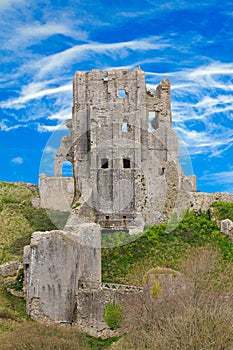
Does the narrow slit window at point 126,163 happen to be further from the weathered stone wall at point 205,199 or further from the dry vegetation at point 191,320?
the dry vegetation at point 191,320

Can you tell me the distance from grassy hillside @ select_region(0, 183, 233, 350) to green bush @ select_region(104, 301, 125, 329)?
0.92 metres

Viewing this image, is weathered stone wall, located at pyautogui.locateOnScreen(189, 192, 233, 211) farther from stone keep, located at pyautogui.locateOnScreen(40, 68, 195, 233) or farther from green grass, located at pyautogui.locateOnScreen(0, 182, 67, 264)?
green grass, located at pyautogui.locateOnScreen(0, 182, 67, 264)

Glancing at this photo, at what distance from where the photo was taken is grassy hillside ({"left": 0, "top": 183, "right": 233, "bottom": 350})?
110 feet

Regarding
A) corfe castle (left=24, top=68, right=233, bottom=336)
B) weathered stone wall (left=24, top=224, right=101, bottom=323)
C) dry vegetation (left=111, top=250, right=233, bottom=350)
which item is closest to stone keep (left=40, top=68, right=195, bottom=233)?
corfe castle (left=24, top=68, right=233, bottom=336)

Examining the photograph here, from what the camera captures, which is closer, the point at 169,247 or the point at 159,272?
the point at 159,272

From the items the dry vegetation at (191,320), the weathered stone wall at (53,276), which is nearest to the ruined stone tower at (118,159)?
the weathered stone wall at (53,276)

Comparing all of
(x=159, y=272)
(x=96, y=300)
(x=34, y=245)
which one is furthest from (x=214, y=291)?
(x=34, y=245)

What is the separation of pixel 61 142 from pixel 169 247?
1560cm

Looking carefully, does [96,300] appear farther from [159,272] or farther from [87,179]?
[87,179]

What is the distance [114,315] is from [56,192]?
20.5 meters

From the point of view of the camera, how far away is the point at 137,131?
54.8 m

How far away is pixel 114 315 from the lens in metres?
37.3

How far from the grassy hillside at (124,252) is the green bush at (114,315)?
921 mm

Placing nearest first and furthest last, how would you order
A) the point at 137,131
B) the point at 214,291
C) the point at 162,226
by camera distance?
1. the point at 214,291
2. the point at 162,226
3. the point at 137,131
